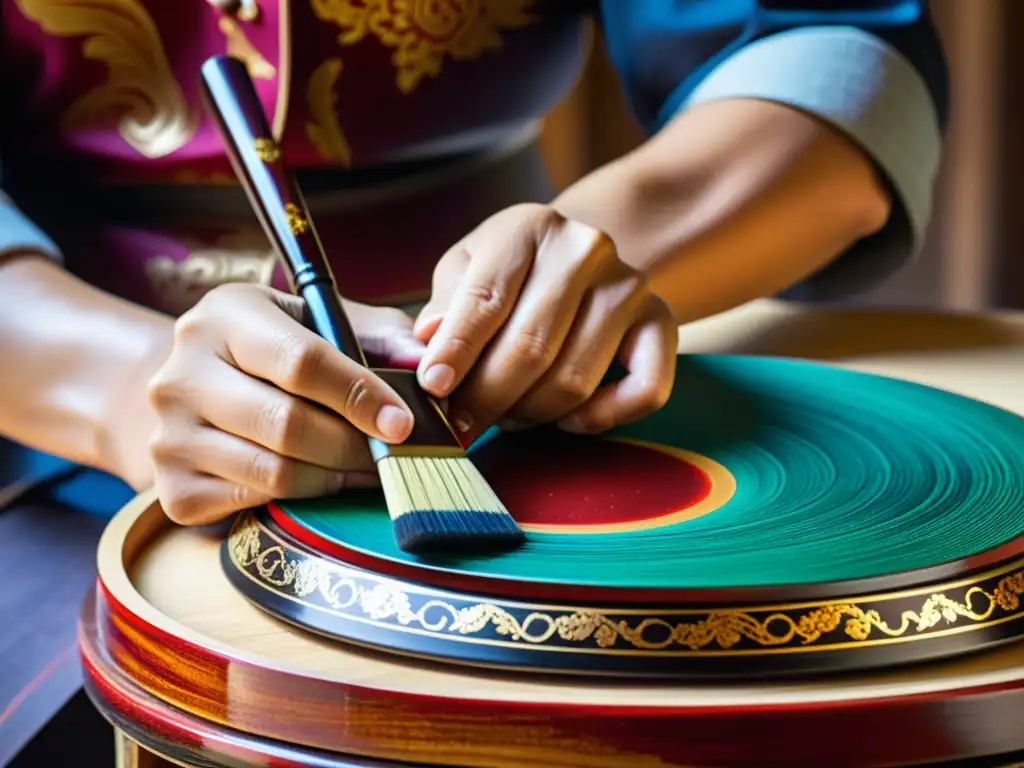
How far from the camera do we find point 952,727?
28cm

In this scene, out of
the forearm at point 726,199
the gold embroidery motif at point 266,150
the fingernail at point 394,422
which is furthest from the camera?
the forearm at point 726,199

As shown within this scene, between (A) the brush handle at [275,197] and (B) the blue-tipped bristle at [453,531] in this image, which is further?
(A) the brush handle at [275,197]

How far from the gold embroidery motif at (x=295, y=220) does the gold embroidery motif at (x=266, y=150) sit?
0.03 metres

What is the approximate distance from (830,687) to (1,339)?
0.47 metres

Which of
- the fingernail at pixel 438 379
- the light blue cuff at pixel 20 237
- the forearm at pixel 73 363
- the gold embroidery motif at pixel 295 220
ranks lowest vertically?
the forearm at pixel 73 363

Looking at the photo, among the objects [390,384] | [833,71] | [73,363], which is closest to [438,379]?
[390,384]

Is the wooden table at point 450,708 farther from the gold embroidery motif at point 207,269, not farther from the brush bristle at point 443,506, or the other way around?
the gold embroidery motif at point 207,269

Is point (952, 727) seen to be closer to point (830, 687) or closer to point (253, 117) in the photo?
point (830, 687)

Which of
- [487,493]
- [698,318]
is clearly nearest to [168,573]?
[487,493]

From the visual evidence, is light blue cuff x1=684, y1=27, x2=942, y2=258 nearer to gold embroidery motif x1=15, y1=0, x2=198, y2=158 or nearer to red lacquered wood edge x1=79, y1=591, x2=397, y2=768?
gold embroidery motif x1=15, y1=0, x2=198, y2=158

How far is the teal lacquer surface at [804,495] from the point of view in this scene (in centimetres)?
31

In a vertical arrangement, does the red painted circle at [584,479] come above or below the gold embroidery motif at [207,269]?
above

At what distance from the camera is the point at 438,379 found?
0.42 m

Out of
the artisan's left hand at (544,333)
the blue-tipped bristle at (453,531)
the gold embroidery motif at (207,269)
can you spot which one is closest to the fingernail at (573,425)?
the artisan's left hand at (544,333)
